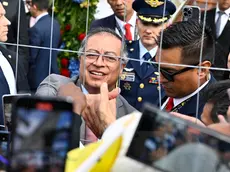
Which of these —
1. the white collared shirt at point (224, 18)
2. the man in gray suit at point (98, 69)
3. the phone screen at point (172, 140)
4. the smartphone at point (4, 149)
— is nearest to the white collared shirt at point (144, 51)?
the man in gray suit at point (98, 69)

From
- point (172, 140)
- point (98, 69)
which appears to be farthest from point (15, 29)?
point (172, 140)

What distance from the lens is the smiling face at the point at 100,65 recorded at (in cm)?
357

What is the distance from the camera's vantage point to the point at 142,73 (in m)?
4.20

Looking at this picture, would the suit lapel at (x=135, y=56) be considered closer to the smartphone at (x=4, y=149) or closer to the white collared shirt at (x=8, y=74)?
the white collared shirt at (x=8, y=74)

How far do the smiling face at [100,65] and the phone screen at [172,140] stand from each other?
1.90 m

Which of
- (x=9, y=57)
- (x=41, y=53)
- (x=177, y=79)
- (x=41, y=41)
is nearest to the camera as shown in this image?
(x=177, y=79)

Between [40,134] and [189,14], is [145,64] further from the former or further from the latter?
[40,134]

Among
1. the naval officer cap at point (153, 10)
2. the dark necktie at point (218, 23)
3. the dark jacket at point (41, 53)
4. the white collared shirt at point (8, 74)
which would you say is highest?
the naval officer cap at point (153, 10)

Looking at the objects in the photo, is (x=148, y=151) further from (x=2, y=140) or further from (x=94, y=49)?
(x=94, y=49)

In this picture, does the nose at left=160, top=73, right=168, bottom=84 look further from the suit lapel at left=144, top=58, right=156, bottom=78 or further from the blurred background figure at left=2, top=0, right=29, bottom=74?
the blurred background figure at left=2, top=0, right=29, bottom=74

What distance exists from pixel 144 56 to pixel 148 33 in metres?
0.20

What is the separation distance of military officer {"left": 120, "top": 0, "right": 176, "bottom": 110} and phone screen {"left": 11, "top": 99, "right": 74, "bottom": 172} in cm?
238

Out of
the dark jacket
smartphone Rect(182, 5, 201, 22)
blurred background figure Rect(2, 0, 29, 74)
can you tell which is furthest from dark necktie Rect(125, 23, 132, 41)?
blurred background figure Rect(2, 0, 29, 74)

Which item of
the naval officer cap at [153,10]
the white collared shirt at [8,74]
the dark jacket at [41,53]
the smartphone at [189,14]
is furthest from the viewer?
the dark jacket at [41,53]
